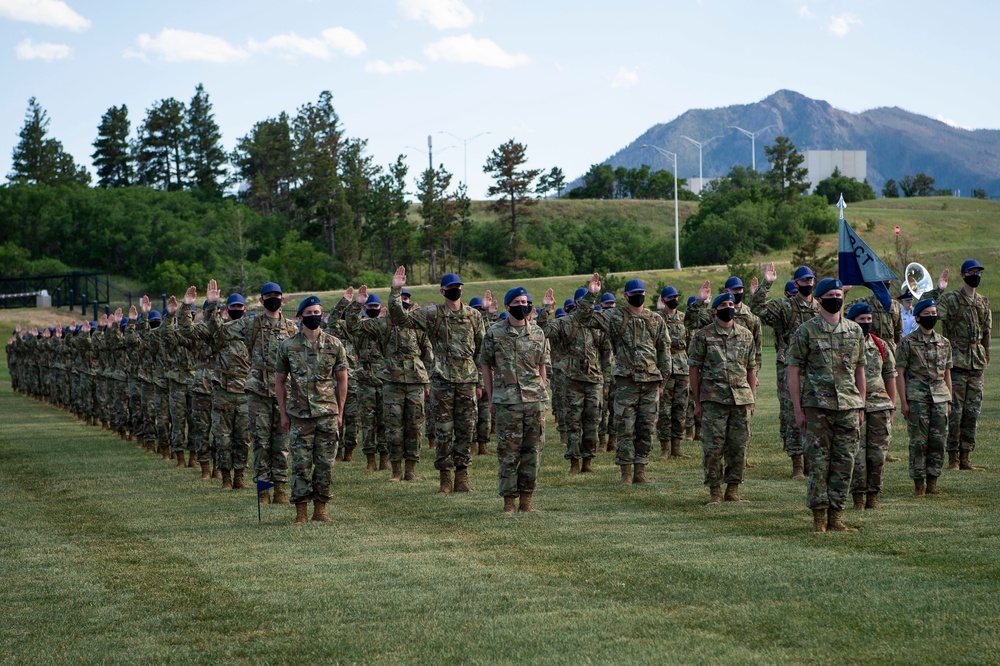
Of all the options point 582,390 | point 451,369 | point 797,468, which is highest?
point 451,369

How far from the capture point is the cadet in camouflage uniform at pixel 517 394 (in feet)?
40.7

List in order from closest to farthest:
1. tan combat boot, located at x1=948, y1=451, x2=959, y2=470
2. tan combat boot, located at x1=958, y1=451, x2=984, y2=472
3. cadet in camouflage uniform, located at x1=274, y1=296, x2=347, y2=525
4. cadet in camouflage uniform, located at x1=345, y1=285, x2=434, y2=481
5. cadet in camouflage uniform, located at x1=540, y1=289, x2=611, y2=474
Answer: cadet in camouflage uniform, located at x1=274, y1=296, x2=347, y2=525 < tan combat boot, located at x1=958, y1=451, x2=984, y2=472 < tan combat boot, located at x1=948, y1=451, x2=959, y2=470 < cadet in camouflage uniform, located at x1=345, y1=285, x2=434, y2=481 < cadet in camouflage uniform, located at x1=540, y1=289, x2=611, y2=474

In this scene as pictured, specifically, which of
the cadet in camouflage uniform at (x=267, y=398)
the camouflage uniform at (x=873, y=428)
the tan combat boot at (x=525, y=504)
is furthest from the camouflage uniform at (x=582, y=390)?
the camouflage uniform at (x=873, y=428)

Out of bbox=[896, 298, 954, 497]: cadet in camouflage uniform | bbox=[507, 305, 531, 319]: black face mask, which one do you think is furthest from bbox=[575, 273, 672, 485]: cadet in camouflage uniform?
bbox=[896, 298, 954, 497]: cadet in camouflage uniform

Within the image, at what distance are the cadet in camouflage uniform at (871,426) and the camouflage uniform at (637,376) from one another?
9.27 ft

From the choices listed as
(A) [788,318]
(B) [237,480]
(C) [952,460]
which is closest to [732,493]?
(A) [788,318]

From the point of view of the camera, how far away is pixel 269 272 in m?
81.7

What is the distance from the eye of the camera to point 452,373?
14.4 m

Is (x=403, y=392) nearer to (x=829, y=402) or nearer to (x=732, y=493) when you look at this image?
(x=732, y=493)

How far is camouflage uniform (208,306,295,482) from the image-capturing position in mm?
13648

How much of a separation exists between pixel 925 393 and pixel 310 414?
626 cm

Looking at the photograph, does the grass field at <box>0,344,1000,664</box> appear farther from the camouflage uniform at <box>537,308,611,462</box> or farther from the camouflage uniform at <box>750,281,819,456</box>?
the camouflage uniform at <box>537,308,611,462</box>

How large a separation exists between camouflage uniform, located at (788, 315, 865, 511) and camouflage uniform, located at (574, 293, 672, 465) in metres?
3.57

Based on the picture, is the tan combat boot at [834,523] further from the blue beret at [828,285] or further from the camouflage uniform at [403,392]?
the camouflage uniform at [403,392]
